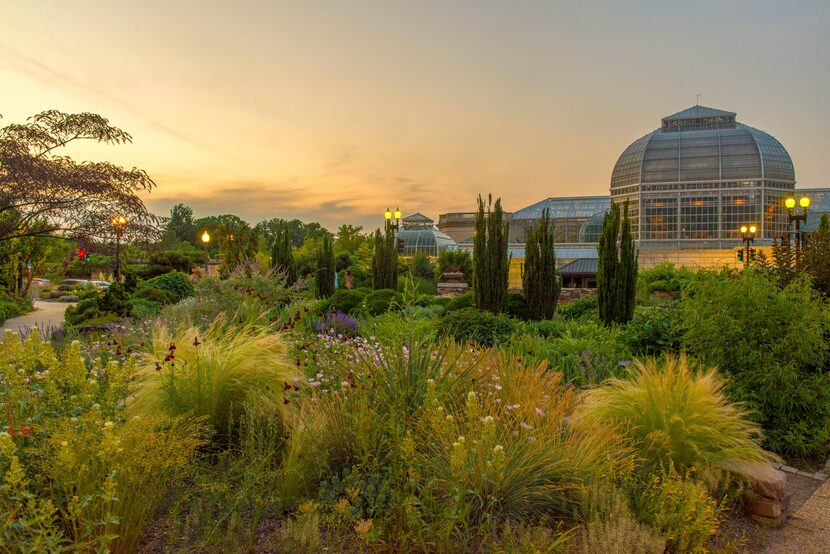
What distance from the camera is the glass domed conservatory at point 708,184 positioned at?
1556 inches

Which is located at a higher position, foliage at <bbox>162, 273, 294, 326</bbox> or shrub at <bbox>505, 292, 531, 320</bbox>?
foliage at <bbox>162, 273, 294, 326</bbox>

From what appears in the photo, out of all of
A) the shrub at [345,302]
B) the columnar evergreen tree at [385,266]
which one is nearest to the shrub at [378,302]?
the shrub at [345,302]

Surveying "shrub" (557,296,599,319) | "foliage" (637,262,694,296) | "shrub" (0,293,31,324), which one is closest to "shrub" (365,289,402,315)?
"shrub" (557,296,599,319)

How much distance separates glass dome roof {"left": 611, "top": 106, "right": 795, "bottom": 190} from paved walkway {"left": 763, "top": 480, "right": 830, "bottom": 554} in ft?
132

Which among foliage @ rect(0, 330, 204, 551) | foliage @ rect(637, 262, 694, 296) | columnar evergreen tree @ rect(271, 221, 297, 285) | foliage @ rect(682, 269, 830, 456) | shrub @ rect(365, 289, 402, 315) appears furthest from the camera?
columnar evergreen tree @ rect(271, 221, 297, 285)

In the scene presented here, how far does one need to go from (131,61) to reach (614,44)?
11.0 m

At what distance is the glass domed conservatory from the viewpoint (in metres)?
39.5

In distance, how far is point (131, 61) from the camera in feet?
38.3

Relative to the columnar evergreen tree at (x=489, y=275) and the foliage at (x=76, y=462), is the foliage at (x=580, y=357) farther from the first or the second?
the columnar evergreen tree at (x=489, y=275)

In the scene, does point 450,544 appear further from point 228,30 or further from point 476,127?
point 476,127

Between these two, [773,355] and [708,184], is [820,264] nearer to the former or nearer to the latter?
[773,355]

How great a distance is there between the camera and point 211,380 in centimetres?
464

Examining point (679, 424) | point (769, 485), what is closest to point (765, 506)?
point (769, 485)

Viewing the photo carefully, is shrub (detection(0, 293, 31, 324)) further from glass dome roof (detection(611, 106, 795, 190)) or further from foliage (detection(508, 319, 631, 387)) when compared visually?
glass dome roof (detection(611, 106, 795, 190))
